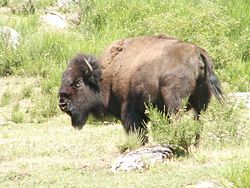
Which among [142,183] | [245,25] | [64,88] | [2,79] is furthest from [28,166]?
[245,25]

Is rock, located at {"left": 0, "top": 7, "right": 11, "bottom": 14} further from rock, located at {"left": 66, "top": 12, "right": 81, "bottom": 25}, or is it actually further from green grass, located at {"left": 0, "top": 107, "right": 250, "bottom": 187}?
green grass, located at {"left": 0, "top": 107, "right": 250, "bottom": 187}

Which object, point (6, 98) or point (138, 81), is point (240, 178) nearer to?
point (138, 81)

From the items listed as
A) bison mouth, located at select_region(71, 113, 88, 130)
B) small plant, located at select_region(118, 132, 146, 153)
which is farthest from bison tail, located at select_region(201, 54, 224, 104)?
bison mouth, located at select_region(71, 113, 88, 130)

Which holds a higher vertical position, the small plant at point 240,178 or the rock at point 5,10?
the small plant at point 240,178

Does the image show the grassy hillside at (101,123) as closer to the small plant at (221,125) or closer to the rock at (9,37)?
the small plant at (221,125)

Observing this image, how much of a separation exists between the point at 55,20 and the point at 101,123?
8410 millimetres

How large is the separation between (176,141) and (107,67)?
93.2 inches

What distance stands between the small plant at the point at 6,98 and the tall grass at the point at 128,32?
89 centimetres

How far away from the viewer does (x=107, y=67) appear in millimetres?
11742

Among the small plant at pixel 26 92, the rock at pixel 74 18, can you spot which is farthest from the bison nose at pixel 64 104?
the rock at pixel 74 18

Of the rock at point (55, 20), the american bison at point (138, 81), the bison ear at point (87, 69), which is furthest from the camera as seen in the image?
the rock at point (55, 20)

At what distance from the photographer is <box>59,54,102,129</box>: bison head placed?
38.7 ft

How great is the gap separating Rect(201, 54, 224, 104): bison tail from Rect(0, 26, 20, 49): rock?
10.6m

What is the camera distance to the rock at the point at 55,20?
75.1 feet
